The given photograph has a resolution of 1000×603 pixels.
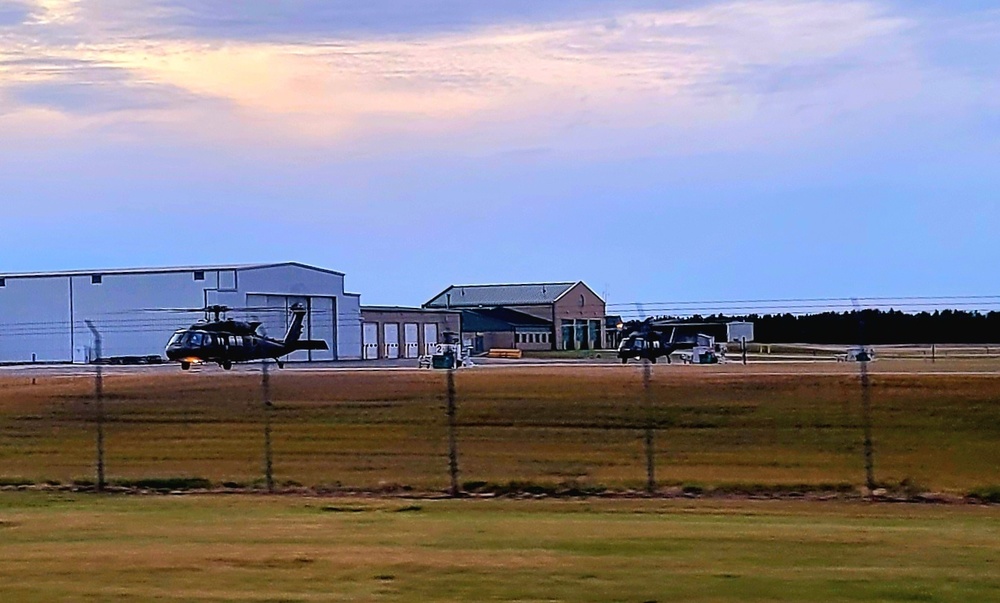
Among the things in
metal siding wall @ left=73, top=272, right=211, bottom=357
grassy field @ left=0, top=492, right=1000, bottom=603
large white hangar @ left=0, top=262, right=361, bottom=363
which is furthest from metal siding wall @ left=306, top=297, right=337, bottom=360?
grassy field @ left=0, top=492, right=1000, bottom=603

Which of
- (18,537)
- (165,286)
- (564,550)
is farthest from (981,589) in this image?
(165,286)

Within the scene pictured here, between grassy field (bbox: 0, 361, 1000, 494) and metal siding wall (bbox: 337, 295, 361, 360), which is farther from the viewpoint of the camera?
metal siding wall (bbox: 337, 295, 361, 360)

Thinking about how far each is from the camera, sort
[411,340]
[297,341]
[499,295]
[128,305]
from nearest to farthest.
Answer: [297,341]
[128,305]
[411,340]
[499,295]

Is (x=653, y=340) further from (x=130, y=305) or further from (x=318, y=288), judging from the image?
(x=130, y=305)

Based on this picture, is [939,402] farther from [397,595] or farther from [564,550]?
[397,595]

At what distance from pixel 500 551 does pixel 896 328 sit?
83.1 feet

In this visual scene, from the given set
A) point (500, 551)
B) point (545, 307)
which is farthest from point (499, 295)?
point (500, 551)

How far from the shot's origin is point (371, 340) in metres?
74.9

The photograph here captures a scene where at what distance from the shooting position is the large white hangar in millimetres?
67125

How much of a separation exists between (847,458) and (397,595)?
14726 mm

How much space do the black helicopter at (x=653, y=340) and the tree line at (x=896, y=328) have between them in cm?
1633

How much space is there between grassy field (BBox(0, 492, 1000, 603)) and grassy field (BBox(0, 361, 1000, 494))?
3.35m

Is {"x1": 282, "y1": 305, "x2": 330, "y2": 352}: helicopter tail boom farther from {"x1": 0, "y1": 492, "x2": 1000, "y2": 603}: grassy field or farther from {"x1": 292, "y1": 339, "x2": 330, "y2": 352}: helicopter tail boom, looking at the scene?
{"x1": 0, "y1": 492, "x2": 1000, "y2": 603}: grassy field

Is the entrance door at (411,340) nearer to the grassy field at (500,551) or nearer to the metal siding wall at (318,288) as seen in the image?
the metal siding wall at (318,288)
